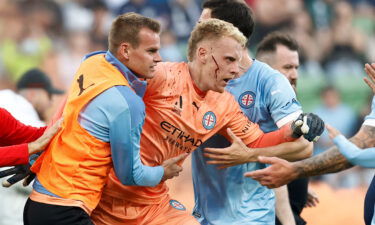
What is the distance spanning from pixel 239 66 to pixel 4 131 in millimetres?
1667

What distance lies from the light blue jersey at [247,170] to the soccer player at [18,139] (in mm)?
1254

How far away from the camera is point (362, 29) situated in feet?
41.3

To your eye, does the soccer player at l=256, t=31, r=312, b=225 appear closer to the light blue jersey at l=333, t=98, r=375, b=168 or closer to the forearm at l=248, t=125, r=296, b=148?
the forearm at l=248, t=125, r=296, b=148

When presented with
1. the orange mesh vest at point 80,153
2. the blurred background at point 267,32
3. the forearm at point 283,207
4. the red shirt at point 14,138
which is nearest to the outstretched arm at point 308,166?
the orange mesh vest at point 80,153

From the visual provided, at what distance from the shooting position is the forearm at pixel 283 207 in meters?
5.99

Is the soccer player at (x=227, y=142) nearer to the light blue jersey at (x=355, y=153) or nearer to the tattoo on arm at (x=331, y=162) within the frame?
the tattoo on arm at (x=331, y=162)

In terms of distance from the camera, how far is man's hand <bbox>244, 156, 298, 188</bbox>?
15.5ft

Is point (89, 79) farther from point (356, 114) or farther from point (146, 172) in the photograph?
point (356, 114)

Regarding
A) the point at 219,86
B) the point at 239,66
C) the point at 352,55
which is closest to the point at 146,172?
the point at 219,86

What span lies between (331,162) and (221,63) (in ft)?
3.07

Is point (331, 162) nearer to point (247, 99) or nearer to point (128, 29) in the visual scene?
point (247, 99)

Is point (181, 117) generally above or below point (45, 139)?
above

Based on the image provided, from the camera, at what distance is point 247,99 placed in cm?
531

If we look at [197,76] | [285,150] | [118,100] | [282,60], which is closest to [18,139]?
[118,100]
